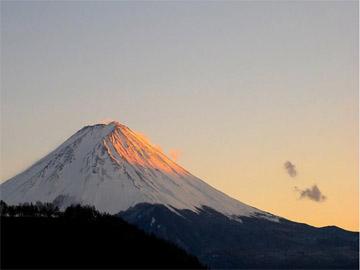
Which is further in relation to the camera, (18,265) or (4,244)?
(4,244)

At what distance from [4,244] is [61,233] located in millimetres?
21896

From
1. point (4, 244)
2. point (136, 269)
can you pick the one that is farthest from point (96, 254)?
point (4, 244)

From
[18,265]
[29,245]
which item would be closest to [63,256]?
[29,245]

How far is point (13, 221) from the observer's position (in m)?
197

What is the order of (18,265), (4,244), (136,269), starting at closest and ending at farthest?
(18,265), (4,244), (136,269)

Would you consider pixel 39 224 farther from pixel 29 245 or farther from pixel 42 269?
pixel 42 269

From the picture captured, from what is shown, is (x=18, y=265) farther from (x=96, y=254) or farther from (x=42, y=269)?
(x=96, y=254)

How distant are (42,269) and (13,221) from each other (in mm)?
31255

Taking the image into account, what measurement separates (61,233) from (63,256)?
15.4 m

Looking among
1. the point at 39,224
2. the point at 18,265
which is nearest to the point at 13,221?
the point at 39,224

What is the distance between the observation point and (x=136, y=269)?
193625 mm

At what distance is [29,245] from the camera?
592 feet

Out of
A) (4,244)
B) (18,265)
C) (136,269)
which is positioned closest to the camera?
(18,265)

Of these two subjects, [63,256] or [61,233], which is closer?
[63,256]
